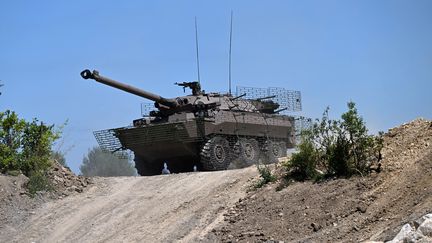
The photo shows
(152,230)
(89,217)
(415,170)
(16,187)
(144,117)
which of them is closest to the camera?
(415,170)

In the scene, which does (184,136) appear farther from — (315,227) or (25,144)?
(315,227)

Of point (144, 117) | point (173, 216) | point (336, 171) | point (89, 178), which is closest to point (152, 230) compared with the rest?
point (173, 216)

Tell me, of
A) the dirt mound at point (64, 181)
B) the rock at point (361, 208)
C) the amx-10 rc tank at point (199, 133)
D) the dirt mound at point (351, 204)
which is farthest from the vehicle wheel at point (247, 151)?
the rock at point (361, 208)

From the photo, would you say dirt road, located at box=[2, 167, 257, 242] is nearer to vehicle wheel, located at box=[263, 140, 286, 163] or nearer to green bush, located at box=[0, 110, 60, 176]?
green bush, located at box=[0, 110, 60, 176]

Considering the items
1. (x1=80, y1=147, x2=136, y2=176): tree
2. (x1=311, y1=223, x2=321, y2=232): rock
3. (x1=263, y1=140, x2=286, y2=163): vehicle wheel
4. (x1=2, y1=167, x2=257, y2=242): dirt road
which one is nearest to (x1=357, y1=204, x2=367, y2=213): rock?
(x1=311, y1=223, x2=321, y2=232): rock

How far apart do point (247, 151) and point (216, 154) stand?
1509 mm

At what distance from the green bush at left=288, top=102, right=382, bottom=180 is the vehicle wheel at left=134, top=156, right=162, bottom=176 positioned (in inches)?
387

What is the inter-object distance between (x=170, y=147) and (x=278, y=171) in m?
7.85

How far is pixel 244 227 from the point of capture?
1081 cm

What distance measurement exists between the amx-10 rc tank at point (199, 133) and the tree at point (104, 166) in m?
16.3

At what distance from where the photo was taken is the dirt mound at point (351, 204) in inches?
363

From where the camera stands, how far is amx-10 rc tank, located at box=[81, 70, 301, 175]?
1980 centimetres

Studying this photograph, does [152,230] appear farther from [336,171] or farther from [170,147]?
[170,147]

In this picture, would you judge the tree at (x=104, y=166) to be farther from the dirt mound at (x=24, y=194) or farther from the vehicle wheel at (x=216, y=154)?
the dirt mound at (x=24, y=194)
